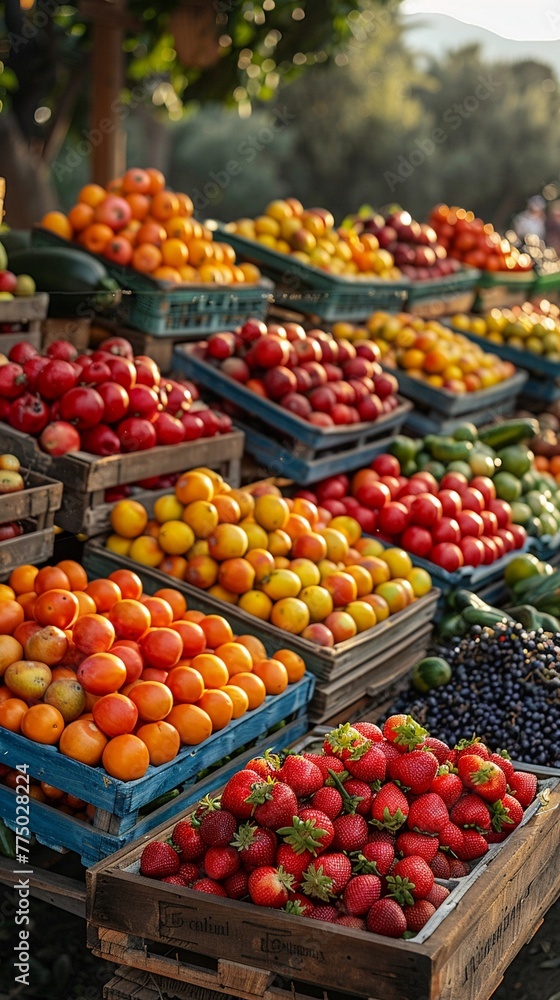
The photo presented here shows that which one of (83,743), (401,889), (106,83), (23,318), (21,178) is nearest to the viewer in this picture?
(401,889)

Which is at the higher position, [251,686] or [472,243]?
[472,243]

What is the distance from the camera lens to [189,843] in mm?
2572

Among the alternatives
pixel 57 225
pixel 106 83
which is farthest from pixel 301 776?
pixel 106 83

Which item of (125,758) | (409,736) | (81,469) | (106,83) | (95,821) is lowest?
(95,821)

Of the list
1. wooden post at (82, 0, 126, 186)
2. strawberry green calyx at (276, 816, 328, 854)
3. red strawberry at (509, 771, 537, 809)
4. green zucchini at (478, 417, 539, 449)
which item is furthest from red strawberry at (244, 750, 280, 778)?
wooden post at (82, 0, 126, 186)

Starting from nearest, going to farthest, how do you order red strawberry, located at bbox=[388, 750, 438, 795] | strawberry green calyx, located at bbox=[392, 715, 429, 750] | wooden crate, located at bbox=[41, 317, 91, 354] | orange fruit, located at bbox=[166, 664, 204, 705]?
1. red strawberry, located at bbox=[388, 750, 438, 795]
2. strawberry green calyx, located at bbox=[392, 715, 429, 750]
3. orange fruit, located at bbox=[166, 664, 204, 705]
4. wooden crate, located at bbox=[41, 317, 91, 354]

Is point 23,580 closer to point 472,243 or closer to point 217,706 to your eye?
point 217,706

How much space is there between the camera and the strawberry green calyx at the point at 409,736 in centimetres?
275

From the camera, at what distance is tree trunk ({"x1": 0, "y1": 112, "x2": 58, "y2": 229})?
865 cm

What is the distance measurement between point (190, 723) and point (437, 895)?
0.93 m

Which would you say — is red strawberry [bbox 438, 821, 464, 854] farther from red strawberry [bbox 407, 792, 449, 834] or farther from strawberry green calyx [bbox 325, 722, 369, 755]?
strawberry green calyx [bbox 325, 722, 369, 755]

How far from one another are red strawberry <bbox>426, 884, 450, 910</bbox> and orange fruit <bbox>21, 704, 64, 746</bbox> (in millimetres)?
1150

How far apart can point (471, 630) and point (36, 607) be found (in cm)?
186

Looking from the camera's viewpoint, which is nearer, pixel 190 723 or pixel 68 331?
pixel 190 723
